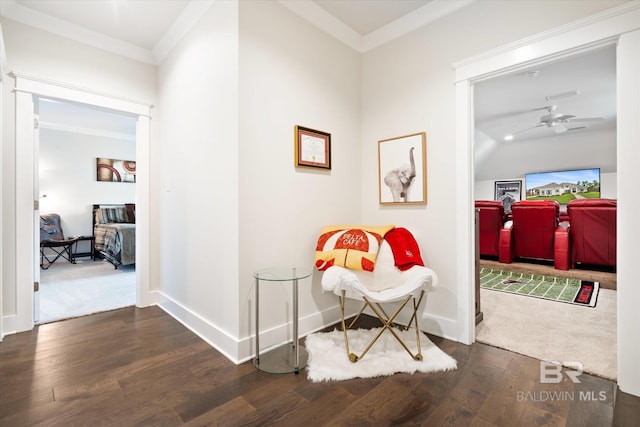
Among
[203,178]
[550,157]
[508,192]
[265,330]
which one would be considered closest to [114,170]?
[203,178]

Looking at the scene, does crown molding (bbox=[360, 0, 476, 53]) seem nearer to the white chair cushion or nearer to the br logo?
the white chair cushion

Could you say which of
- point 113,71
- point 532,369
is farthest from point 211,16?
point 532,369

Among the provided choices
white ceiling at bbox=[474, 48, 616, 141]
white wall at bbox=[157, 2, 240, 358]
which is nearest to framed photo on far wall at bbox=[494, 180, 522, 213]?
white ceiling at bbox=[474, 48, 616, 141]

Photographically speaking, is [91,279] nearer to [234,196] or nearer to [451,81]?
[234,196]

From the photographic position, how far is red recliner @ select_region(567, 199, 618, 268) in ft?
12.7

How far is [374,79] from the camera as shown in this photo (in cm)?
295

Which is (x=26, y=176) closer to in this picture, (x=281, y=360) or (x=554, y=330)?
(x=281, y=360)

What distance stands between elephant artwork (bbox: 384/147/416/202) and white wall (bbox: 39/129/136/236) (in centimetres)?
654

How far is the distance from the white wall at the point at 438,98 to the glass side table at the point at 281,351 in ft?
3.78

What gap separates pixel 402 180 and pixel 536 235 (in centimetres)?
321

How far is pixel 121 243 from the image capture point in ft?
15.9

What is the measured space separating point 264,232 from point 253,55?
1.31 metres

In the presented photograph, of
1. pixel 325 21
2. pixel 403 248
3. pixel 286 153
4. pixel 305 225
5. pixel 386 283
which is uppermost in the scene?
pixel 325 21

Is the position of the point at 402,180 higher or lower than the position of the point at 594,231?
higher
